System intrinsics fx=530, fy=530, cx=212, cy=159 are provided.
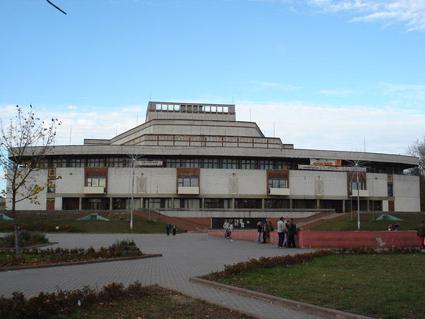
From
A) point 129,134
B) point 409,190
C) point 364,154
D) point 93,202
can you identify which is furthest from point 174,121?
point 409,190

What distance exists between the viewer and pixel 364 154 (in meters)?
91.4

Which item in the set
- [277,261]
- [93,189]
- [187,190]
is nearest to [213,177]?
[187,190]

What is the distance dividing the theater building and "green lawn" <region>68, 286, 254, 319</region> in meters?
70.9

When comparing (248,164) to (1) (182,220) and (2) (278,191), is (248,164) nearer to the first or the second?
(2) (278,191)

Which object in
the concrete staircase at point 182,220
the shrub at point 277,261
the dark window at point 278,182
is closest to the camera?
the shrub at point 277,261

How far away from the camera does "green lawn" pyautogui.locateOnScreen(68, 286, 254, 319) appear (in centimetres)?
877

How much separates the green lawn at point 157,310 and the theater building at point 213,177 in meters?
70.9

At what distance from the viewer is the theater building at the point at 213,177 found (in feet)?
278

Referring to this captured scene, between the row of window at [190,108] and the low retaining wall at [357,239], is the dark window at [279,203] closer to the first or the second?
the row of window at [190,108]

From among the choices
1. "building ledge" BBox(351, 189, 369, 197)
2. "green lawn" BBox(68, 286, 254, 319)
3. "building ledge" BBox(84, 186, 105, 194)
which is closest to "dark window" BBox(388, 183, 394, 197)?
"building ledge" BBox(351, 189, 369, 197)

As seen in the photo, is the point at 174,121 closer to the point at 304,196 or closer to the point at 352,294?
the point at 304,196

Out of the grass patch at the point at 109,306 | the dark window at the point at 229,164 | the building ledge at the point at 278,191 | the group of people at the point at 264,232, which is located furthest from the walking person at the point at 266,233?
the dark window at the point at 229,164

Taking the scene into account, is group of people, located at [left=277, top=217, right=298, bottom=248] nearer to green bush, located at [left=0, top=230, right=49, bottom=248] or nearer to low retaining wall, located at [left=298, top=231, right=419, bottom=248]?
low retaining wall, located at [left=298, top=231, right=419, bottom=248]

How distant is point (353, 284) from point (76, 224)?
175 ft
